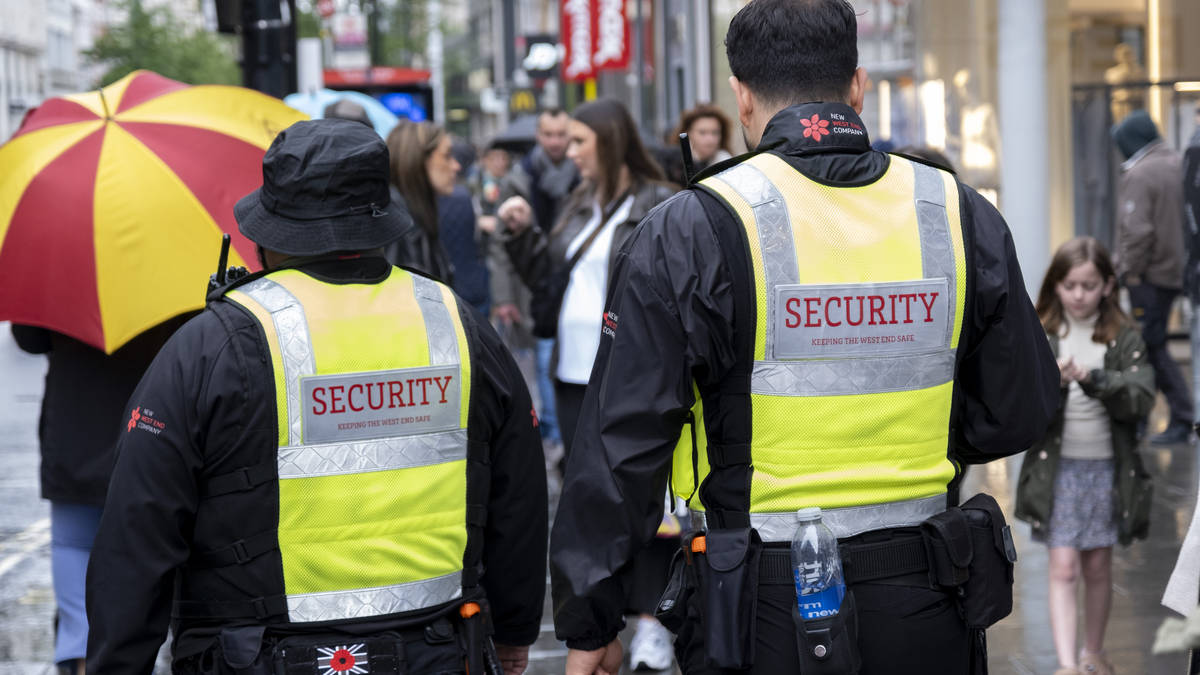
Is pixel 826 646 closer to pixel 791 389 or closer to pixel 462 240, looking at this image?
pixel 791 389

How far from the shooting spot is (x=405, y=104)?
19391 millimetres

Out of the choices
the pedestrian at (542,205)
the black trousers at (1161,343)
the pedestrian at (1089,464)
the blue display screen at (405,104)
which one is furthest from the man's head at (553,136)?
the blue display screen at (405,104)

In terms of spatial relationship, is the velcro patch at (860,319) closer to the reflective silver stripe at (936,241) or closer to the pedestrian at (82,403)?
the reflective silver stripe at (936,241)

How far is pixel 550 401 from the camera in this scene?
9711 millimetres

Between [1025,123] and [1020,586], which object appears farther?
[1025,123]

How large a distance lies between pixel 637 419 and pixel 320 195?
83cm

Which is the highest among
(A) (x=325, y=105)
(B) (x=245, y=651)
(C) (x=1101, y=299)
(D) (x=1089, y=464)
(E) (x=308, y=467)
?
(A) (x=325, y=105)

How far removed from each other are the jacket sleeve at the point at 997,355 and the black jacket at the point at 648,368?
1.1 inches

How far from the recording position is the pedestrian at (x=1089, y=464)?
5.35 meters

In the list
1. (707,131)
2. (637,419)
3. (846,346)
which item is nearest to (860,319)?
(846,346)

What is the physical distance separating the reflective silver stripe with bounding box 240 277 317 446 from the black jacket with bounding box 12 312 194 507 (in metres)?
1.91

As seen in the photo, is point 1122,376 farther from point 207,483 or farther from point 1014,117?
point 1014,117

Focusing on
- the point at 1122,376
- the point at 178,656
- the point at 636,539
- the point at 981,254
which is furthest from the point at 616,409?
the point at 1122,376

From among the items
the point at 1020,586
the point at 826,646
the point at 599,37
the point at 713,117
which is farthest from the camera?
the point at 599,37
